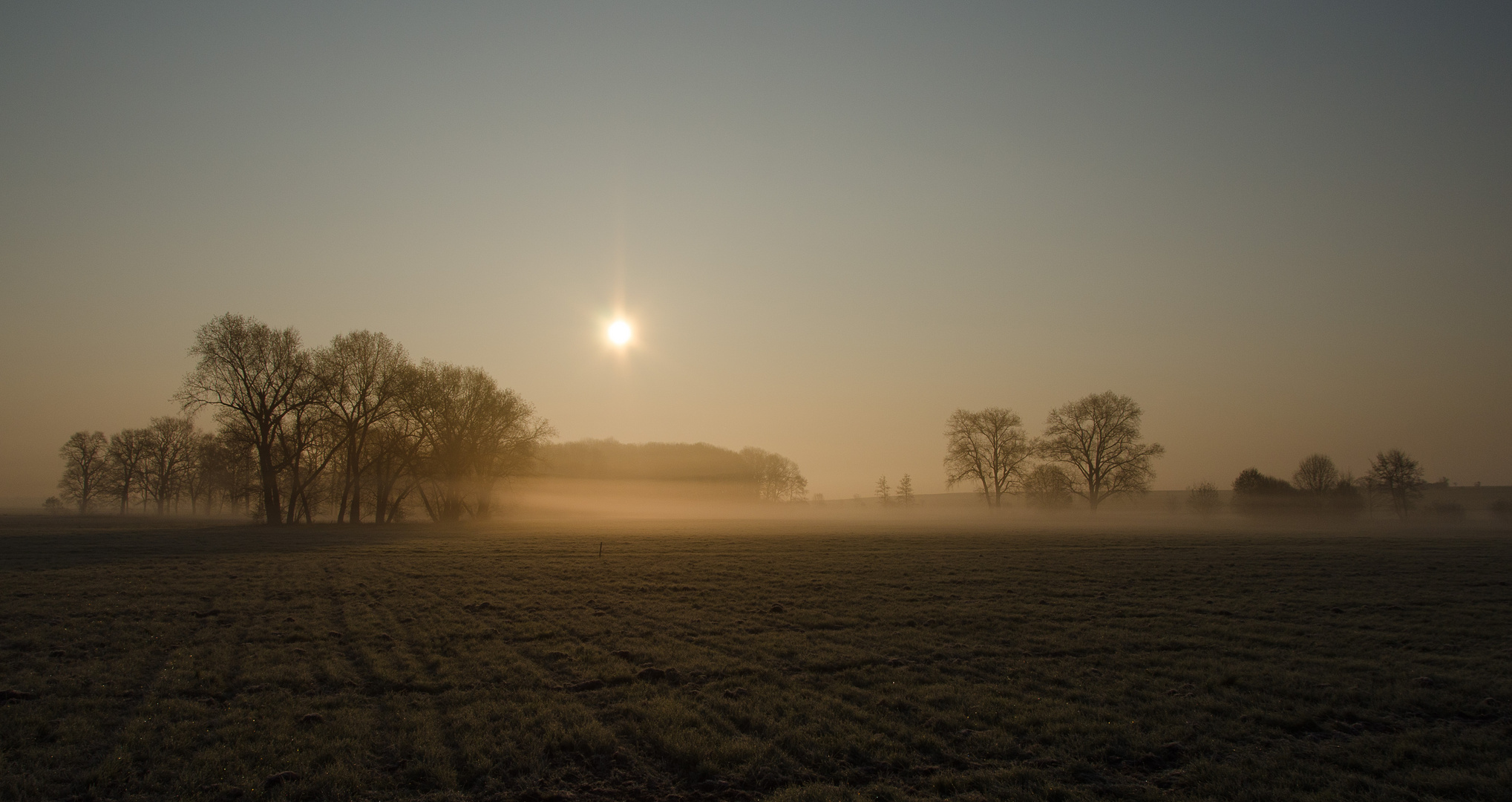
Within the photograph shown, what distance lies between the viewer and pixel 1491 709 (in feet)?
31.6

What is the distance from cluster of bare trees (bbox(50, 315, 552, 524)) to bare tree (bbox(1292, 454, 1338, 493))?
88.1 m

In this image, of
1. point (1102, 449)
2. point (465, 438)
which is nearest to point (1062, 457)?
point (1102, 449)

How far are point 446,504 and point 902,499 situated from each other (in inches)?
4371

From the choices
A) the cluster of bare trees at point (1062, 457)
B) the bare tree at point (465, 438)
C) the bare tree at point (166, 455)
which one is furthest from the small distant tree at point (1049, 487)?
the bare tree at point (166, 455)

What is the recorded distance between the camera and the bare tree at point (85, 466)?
90625mm

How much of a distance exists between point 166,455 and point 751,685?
11002 cm

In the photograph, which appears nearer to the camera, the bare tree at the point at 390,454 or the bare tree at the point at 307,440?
the bare tree at the point at 307,440

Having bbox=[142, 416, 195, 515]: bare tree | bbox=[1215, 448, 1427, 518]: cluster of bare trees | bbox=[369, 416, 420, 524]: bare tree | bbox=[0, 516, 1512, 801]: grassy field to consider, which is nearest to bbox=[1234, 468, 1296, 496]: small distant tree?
bbox=[1215, 448, 1427, 518]: cluster of bare trees

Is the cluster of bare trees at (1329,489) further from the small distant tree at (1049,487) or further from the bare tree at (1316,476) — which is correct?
the small distant tree at (1049,487)

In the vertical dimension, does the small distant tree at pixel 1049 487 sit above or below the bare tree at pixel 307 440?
below

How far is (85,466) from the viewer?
9062cm

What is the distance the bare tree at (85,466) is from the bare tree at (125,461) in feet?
4.45

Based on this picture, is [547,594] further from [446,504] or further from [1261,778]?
[446,504]

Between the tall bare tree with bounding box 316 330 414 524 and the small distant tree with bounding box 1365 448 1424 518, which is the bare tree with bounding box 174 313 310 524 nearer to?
the tall bare tree with bounding box 316 330 414 524
